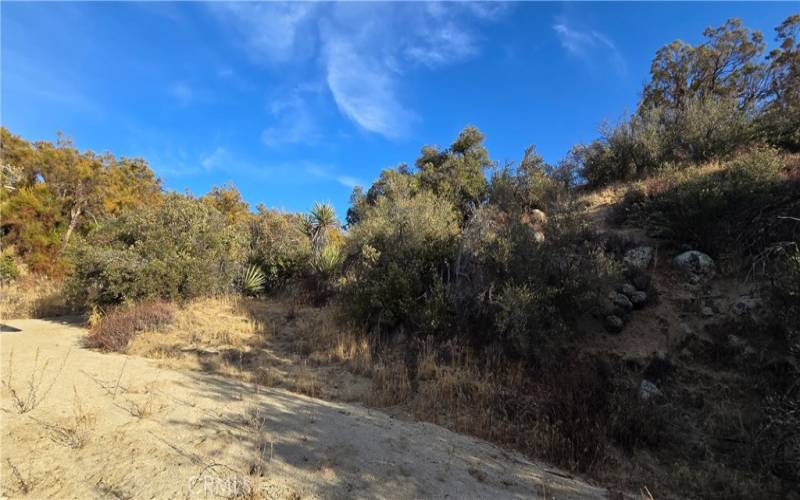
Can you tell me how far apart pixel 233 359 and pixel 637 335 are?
26.3 ft

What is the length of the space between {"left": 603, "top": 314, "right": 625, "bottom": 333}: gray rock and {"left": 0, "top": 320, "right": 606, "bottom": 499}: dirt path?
4.58 m

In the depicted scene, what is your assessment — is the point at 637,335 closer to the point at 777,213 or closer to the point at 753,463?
the point at 753,463

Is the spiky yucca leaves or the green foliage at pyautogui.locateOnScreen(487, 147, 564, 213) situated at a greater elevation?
the green foliage at pyautogui.locateOnScreen(487, 147, 564, 213)

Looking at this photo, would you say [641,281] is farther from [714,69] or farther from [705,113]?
[714,69]

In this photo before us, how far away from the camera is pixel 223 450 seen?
3.36 m

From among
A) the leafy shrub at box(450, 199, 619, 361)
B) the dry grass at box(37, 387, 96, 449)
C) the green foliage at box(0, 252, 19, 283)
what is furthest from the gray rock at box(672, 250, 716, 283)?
the green foliage at box(0, 252, 19, 283)

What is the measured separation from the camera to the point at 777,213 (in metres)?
8.19

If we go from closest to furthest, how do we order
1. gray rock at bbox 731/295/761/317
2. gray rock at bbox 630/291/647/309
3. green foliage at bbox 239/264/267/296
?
1. gray rock at bbox 731/295/761/317
2. gray rock at bbox 630/291/647/309
3. green foliage at bbox 239/264/267/296

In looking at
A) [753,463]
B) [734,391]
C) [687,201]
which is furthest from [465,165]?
[753,463]

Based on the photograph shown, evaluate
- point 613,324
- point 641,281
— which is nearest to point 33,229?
point 613,324

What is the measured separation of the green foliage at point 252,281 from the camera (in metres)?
12.6

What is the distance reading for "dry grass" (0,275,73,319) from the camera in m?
11.0

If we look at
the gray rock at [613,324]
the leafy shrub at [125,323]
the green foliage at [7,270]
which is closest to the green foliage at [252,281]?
the leafy shrub at [125,323]

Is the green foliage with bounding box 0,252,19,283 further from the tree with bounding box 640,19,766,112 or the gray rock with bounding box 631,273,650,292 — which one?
the tree with bounding box 640,19,766,112
